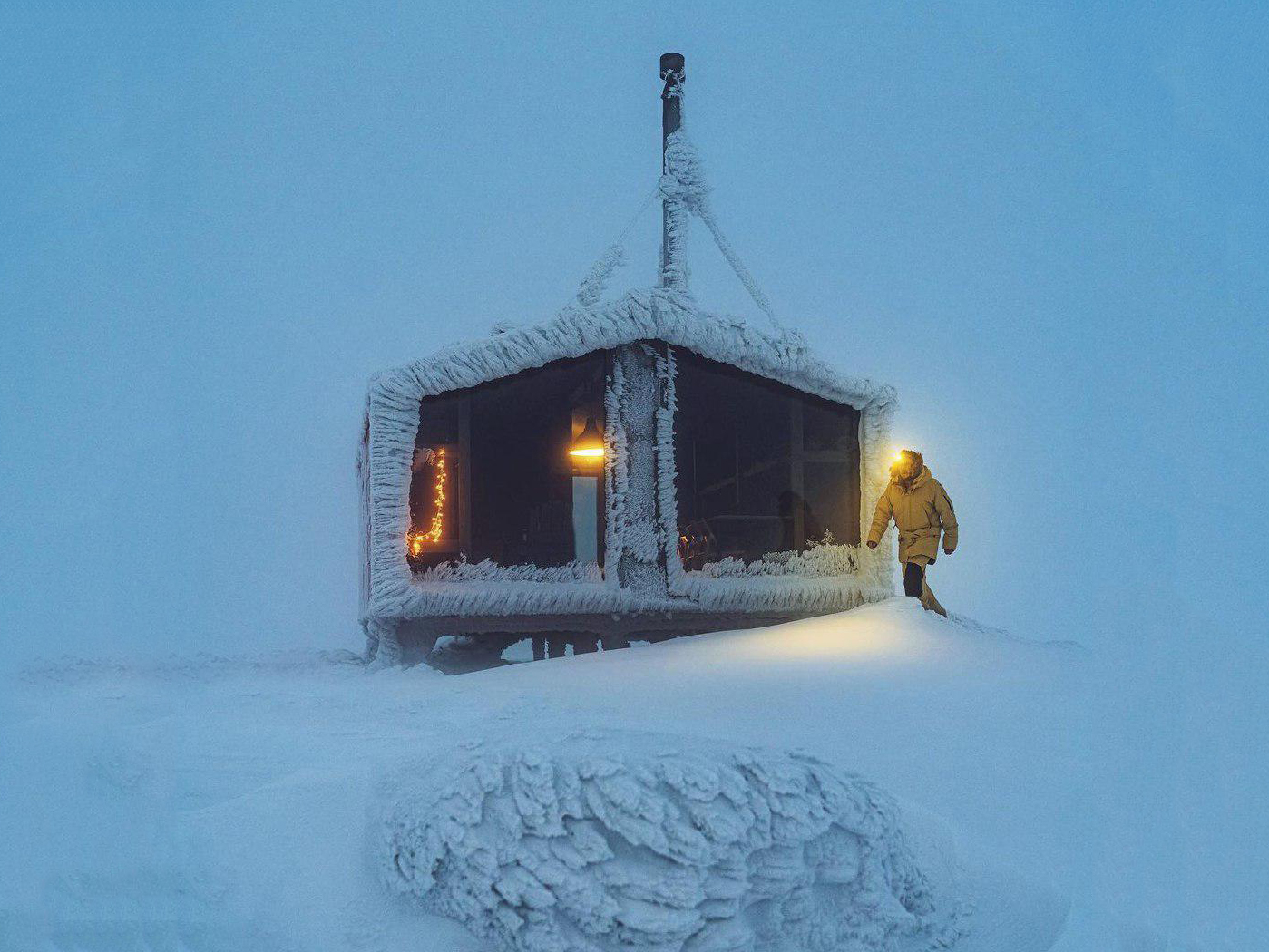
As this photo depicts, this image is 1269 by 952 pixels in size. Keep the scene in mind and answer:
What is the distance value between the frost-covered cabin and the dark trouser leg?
225 millimetres

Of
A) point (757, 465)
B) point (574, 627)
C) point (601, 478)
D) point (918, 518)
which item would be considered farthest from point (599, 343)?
point (918, 518)

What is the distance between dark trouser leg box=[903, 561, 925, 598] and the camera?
306cm

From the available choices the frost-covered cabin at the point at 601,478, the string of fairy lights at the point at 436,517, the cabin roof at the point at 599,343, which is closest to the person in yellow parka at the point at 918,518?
the frost-covered cabin at the point at 601,478

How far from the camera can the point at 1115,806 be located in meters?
1.48

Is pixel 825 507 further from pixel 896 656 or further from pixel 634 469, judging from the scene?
pixel 896 656

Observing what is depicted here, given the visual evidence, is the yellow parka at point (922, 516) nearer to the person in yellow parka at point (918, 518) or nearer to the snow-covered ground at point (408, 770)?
the person in yellow parka at point (918, 518)

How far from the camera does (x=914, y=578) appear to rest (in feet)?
10.1

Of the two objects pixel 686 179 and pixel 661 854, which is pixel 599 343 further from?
pixel 661 854

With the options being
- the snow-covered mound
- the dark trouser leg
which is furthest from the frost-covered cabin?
the snow-covered mound

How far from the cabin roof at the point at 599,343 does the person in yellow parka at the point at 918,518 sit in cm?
57

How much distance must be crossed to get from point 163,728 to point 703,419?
6.48ft

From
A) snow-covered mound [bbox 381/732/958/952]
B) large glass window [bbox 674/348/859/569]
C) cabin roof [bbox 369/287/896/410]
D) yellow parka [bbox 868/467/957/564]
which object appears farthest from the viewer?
large glass window [bbox 674/348/859/569]

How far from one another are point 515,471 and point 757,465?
921mm

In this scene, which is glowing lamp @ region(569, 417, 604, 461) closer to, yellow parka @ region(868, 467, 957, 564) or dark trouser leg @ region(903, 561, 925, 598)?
yellow parka @ region(868, 467, 957, 564)
